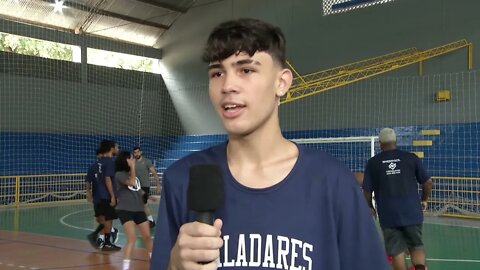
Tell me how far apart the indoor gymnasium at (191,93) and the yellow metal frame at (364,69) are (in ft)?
0.23

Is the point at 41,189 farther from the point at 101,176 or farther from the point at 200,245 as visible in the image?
the point at 200,245

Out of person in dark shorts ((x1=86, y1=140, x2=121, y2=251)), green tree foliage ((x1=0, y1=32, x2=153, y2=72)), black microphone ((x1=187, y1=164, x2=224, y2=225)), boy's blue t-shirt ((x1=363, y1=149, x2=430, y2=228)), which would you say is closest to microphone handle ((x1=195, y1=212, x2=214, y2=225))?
black microphone ((x1=187, y1=164, x2=224, y2=225))

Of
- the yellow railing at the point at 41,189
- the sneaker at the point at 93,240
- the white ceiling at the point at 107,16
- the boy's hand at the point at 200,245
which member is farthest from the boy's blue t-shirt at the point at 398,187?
the white ceiling at the point at 107,16

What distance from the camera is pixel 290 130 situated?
20.1m

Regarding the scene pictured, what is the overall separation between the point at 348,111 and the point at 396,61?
8.00 ft

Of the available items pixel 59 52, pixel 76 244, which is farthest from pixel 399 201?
pixel 59 52

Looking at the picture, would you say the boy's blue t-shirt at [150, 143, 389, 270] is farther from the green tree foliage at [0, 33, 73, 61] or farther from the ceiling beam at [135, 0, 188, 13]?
the ceiling beam at [135, 0, 188, 13]

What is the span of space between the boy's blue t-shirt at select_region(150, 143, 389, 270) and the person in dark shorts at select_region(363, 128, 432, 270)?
4241 mm

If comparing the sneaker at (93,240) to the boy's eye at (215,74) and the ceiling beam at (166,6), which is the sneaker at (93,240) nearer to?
the boy's eye at (215,74)

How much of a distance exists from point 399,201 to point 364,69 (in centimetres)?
1246

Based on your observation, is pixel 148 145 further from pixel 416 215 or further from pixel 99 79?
pixel 416 215

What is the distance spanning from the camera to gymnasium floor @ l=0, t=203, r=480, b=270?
26.1 ft

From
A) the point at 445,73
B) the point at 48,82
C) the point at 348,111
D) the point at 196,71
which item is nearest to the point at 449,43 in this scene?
the point at 445,73

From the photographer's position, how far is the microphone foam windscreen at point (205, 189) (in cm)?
138
